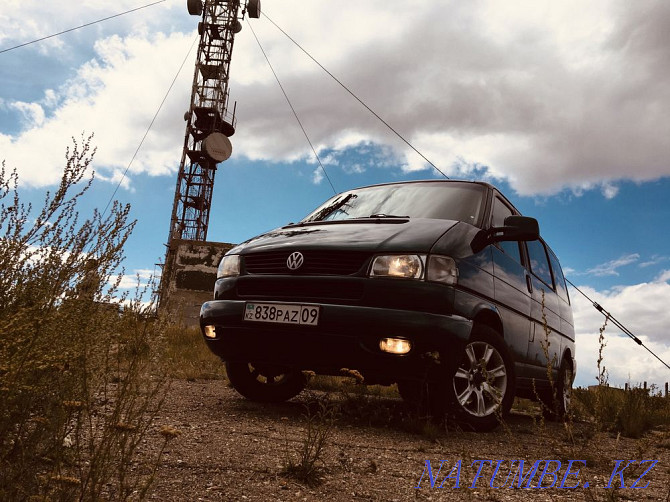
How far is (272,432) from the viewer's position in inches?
134

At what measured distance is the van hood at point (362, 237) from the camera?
3578mm

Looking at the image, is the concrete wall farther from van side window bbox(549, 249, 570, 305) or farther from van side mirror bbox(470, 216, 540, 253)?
van side mirror bbox(470, 216, 540, 253)

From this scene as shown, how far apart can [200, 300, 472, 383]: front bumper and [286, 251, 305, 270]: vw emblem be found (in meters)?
0.35

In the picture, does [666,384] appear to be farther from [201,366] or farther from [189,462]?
[189,462]

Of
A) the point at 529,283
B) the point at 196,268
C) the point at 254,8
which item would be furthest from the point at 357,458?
the point at 254,8

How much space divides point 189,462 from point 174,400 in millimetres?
1833

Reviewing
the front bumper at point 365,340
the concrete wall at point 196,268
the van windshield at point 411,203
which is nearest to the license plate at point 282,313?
the front bumper at point 365,340

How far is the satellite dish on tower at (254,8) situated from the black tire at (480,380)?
1081 inches

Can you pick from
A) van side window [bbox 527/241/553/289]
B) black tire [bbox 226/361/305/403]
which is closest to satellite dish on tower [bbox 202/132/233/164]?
van side window [bbox 527/241/553/289]

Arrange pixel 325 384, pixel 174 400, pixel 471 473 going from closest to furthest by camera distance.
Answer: pixel 471 473, pixel 174 400, pixel 325 384

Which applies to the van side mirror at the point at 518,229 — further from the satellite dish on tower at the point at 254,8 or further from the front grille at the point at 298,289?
the satellite dish on tower at the point at 254,8

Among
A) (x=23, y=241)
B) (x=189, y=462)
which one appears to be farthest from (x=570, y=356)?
(x=23, y=241)

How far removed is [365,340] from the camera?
342 cm

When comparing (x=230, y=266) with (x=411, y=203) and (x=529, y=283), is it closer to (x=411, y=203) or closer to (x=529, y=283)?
(x=411, y=203)
